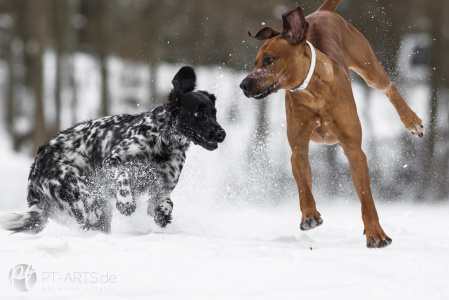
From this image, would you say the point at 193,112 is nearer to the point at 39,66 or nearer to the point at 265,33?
the point at 265,33

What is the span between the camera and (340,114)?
4.84 metres

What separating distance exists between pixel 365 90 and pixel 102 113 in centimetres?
713

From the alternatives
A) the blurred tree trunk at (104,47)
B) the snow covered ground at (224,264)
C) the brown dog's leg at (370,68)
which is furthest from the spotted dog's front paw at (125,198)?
the blurred tree trunk at (104,47)

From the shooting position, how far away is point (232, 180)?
9.52 m

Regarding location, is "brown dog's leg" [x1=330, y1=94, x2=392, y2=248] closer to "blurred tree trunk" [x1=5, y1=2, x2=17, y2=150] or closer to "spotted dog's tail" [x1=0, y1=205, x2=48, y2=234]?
"spotted dog's tail" [x1=0, y1=205, x2=48, y2=234]

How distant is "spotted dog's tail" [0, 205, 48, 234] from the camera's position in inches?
210

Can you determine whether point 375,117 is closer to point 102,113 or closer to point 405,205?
point 405,205

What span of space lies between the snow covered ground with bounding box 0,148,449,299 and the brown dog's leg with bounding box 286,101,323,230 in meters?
0.22

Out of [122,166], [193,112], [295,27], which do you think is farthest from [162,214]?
[295,27]

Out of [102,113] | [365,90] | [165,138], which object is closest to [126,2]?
[102,113]

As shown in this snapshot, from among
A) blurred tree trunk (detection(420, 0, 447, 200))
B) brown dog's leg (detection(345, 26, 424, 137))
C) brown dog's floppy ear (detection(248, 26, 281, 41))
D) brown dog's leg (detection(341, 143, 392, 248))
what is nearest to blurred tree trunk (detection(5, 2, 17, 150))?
blurred tree trunk (detection(420, 0, 447, 200))

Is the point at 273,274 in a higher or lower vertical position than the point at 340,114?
lower

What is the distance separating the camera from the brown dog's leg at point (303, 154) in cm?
501

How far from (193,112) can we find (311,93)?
1.25m
